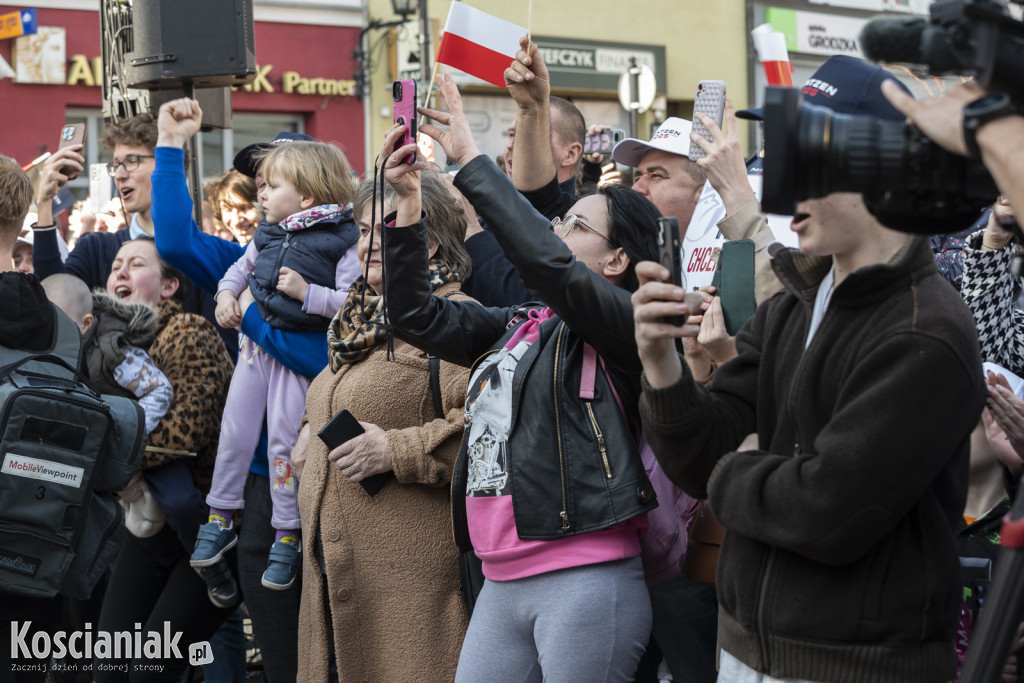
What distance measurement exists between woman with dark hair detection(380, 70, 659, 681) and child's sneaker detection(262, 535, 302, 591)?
1.11 meters

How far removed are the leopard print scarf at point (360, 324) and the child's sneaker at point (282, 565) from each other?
66 cm

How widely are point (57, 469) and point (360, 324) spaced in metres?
1.01

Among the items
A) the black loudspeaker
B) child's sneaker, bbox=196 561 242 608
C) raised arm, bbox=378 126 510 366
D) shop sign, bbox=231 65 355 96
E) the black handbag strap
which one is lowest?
child's sneaker, bbox=196 561 242 608

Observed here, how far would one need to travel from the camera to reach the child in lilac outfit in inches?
153

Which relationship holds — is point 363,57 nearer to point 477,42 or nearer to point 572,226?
point 477,42

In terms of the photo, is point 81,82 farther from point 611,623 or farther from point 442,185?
point 611,623

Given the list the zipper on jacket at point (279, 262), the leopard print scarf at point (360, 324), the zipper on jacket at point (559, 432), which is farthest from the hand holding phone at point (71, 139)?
the zipper on jacket at point (559, 432)

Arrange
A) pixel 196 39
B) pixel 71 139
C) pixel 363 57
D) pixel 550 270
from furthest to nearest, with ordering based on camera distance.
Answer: pixel 363 57, pixel 196 39, pixel 71 139, pixel 550 270

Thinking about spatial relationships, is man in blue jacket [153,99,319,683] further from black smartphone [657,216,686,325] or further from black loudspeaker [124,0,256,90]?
black smartphone [657,216,686,325]

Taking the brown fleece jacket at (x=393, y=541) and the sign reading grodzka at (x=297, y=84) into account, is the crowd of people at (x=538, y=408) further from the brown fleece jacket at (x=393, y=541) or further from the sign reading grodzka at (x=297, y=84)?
the sign reading grodzka at (x=297, y=84)

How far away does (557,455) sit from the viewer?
2641 millimetres

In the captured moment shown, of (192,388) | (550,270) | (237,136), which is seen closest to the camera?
(550,270)

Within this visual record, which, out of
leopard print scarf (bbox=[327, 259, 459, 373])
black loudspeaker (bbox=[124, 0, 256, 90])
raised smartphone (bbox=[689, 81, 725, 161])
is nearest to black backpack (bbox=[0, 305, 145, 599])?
leopard print scarf (bbox=[327, 259, 459, 373])

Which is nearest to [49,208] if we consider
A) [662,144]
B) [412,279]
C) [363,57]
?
[412,279]
